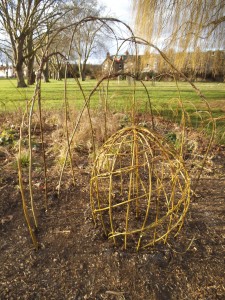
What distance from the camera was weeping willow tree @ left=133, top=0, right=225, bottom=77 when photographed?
259 cm

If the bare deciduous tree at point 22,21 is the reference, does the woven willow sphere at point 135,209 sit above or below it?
below

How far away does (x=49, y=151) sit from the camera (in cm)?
283

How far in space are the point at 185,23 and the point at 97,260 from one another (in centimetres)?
272

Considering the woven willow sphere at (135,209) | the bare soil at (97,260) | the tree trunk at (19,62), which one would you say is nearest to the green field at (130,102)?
the woven willow sphere at (135,209)

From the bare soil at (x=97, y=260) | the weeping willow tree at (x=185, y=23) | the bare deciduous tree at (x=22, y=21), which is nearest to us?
the bare soil at (x=97, y=260)

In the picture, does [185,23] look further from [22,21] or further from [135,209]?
[22,21]

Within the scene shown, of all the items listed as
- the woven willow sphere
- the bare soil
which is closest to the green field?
the woven willow sphere

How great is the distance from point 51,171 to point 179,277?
1.54 meters

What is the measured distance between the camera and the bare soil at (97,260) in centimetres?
105

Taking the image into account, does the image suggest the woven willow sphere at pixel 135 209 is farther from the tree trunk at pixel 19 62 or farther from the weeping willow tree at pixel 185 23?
the tree trunk at pixel 19 62

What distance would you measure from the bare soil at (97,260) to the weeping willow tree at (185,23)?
2115 mm

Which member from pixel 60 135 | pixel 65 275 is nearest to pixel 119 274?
pixel 65 275

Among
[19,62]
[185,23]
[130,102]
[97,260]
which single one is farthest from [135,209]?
[19,62]

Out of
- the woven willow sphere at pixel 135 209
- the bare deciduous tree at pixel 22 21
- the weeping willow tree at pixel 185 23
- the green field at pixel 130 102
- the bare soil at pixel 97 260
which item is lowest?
the bare soil at pixel 97 260
